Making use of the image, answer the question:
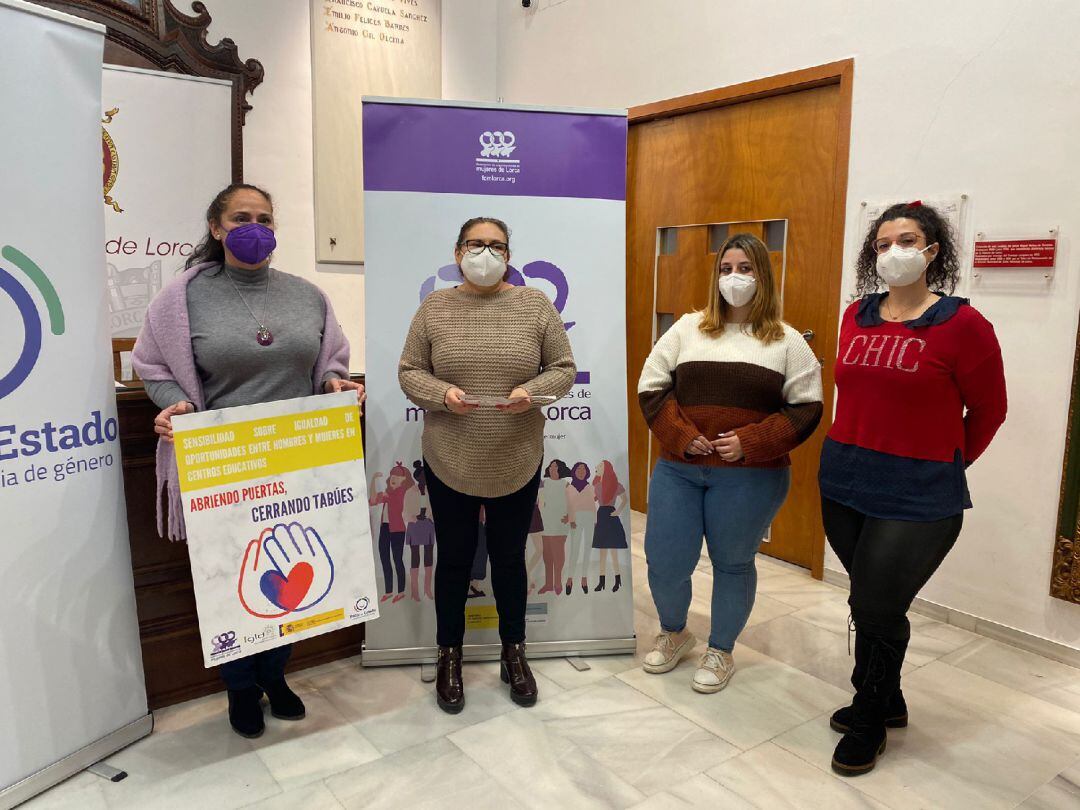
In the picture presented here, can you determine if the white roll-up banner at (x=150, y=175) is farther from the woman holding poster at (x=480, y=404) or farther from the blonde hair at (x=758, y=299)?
the blonde hair at (x=758, y=299)

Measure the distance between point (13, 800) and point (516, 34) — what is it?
449cm

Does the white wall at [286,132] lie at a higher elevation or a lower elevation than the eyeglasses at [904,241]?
higher

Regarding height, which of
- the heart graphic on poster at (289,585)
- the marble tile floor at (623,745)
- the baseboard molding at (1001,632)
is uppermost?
the heart graphic on poster at (289,585)

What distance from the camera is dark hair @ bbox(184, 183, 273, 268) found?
6.84ft

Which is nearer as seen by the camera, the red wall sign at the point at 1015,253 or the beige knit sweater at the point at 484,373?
the beige knit sweater at the point at 484,373

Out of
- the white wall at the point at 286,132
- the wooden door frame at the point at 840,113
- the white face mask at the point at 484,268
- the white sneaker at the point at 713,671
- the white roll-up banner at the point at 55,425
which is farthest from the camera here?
the white wall at the point at 286,132

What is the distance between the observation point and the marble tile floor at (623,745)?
78.5 inches

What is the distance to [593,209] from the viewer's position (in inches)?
105

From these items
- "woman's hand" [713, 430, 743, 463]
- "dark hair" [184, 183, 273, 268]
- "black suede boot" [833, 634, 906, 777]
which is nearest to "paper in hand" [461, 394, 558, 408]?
"woman's hand" [713, 430, 743, 463]

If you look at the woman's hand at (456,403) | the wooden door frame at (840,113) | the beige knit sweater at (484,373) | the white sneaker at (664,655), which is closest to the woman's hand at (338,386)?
the beige knit sweater at (484,373)

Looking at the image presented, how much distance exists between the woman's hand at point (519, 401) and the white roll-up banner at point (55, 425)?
3.42 ft

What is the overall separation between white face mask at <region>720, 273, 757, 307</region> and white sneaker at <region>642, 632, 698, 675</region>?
1.15 metres

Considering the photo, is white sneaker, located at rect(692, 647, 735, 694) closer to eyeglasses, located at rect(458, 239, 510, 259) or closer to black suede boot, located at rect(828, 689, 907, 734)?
black suede boot, located at rect(828, 689, 907, 734)

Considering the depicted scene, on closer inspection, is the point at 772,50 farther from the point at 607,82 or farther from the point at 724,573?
the point at 724,573
